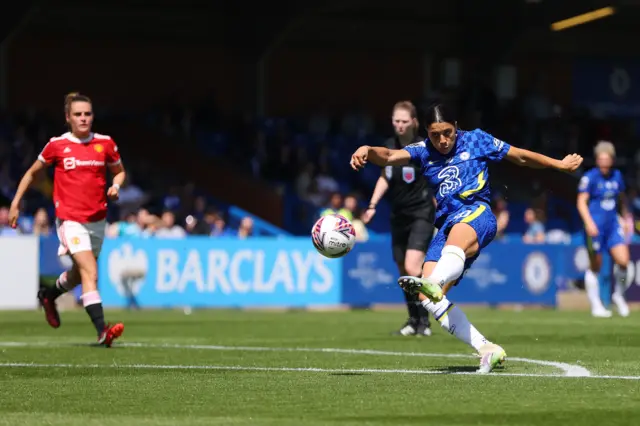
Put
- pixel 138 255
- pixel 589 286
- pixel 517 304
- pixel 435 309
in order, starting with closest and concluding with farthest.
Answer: pixel 435 309 → pixel 589 286 → pixel 138 255 → pixel 517 304

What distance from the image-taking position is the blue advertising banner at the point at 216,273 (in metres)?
24.1

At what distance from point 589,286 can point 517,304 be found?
5.02m

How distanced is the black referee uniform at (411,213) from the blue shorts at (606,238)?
5.27 metres

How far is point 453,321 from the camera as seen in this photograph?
10391 mm

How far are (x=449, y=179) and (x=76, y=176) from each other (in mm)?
4444

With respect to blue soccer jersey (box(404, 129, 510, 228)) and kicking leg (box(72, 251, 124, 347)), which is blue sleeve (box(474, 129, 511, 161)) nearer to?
blue soccer jersey (box(404, 129, 510, 228))

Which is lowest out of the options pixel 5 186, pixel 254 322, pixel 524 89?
pixel 254 322

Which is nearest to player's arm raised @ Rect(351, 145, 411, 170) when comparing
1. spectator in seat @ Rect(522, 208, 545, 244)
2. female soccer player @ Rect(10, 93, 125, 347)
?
female soccer player @ Rect(10, 93, 125, 347)

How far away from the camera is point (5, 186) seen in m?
28.4

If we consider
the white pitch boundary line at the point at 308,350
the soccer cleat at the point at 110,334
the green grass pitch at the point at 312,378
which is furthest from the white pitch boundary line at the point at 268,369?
the soccer cleat at the point at 110,334

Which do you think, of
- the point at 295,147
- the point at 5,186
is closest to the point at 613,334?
the point at 5,186

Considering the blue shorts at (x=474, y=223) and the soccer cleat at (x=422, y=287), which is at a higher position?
the blue shorts at (x=474, y=223)

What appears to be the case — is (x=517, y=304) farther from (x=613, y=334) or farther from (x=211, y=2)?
Answer: (x=211, y=2)

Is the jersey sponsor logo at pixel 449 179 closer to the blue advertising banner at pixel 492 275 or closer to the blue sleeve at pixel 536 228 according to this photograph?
the blue advertising banner at pixel 492 275
